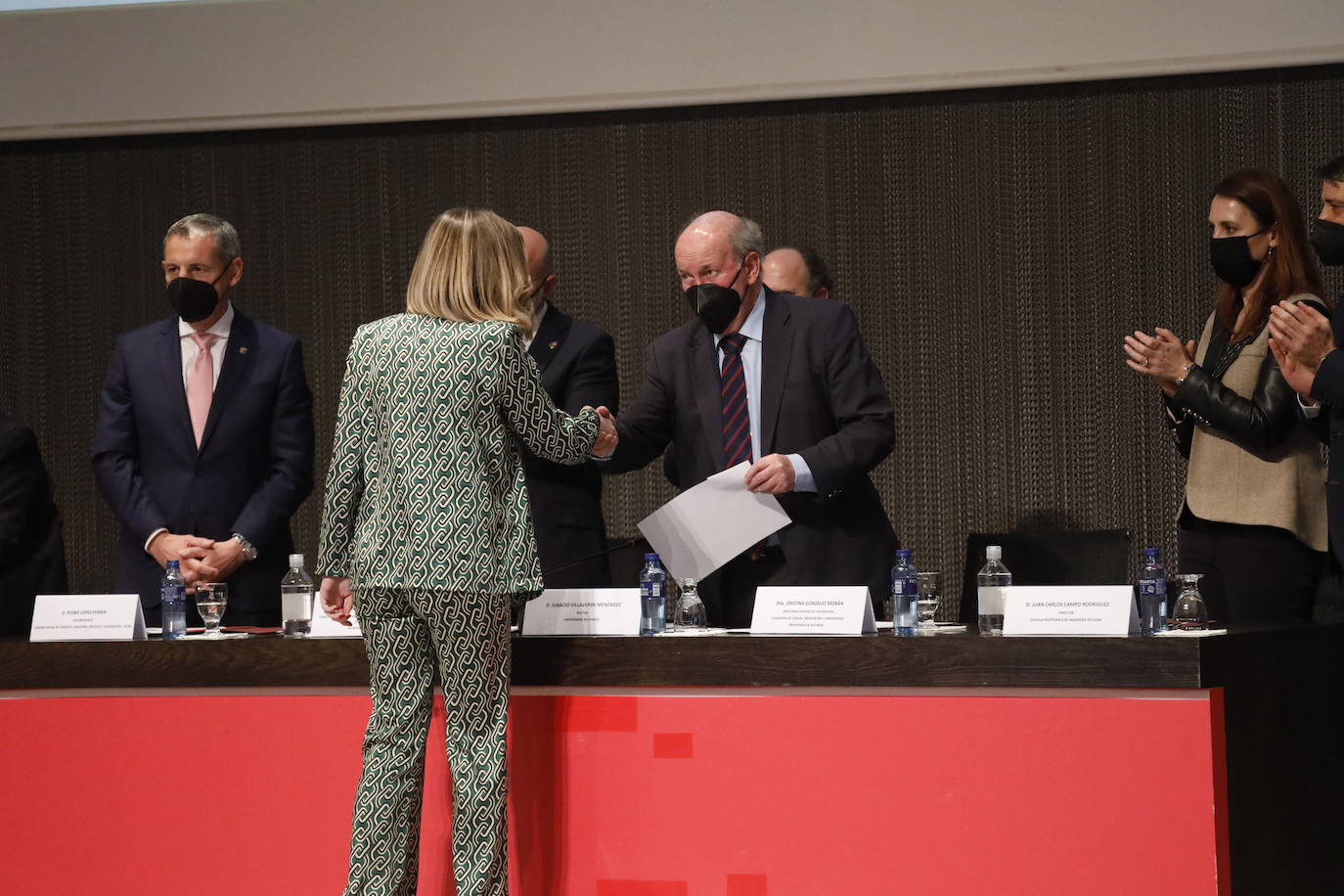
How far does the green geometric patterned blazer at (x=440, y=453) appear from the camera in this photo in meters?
2.57

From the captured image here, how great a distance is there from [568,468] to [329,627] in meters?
0.79

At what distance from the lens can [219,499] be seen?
11.6 ft

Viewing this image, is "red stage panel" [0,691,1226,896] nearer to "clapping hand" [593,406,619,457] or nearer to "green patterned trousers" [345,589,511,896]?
"green patterned trousers" [345,589,511,896]

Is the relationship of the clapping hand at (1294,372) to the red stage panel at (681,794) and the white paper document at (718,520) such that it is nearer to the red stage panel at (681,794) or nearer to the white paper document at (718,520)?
the red stage panel at (681,794)

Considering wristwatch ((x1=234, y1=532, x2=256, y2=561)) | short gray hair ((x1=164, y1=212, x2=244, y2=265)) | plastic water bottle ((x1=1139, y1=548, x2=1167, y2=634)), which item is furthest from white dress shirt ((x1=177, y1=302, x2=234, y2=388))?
plastic water bottle ((x1=1139, y1=548, x2=1167, y2=634))

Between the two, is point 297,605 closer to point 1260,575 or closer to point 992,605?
point 992,605

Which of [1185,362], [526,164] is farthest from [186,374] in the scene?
[1185,362]

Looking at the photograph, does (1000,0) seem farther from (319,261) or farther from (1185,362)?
(319,261)

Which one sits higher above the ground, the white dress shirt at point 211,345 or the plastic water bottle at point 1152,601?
the white dress shirt at point 211,345

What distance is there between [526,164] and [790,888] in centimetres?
313

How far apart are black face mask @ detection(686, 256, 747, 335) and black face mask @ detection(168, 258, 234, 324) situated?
1.18 m

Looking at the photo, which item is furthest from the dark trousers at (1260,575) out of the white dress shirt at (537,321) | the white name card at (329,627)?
the white name card at (329,627)

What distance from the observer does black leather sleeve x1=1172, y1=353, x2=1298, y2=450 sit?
314 centimetres

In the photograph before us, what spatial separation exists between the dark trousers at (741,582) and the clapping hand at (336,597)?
84 cm
